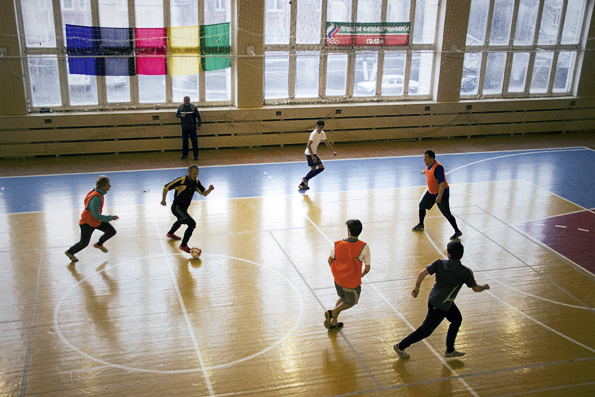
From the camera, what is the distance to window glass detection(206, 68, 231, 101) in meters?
17.9

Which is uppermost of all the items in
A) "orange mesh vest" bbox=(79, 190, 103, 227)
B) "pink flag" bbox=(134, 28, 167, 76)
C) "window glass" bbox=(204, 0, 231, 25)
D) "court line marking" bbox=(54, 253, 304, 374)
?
"window glass" bbox=(204, 0, 231, 25)

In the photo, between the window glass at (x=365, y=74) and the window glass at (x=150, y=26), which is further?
the window glass at (x=365, y=74)

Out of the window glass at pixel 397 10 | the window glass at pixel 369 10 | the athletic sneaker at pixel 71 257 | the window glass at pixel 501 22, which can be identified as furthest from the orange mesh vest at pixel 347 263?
the window glass at pixel 501 22

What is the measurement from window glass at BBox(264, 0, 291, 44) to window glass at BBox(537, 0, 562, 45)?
358 inches

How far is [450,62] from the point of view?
19531 mm

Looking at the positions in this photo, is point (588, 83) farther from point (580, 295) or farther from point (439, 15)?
point (580, 295)

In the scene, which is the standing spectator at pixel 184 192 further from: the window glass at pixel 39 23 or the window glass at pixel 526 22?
the window glass at pixel 526 22

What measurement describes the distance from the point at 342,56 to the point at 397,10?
7.64ft

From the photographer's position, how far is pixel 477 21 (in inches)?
779

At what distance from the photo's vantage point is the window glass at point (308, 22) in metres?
18.1

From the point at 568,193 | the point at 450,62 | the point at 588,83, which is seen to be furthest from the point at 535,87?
the point at 568,193

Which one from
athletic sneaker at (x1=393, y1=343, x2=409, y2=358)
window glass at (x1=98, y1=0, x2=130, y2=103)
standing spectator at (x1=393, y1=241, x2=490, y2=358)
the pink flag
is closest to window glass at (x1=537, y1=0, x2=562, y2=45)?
the pink flag

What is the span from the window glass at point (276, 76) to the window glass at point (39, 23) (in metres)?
6.11

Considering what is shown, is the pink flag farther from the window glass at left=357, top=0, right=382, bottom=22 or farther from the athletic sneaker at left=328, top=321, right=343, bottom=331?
the athletic sneaker at left=328, top=321, right=343, bottom=331
